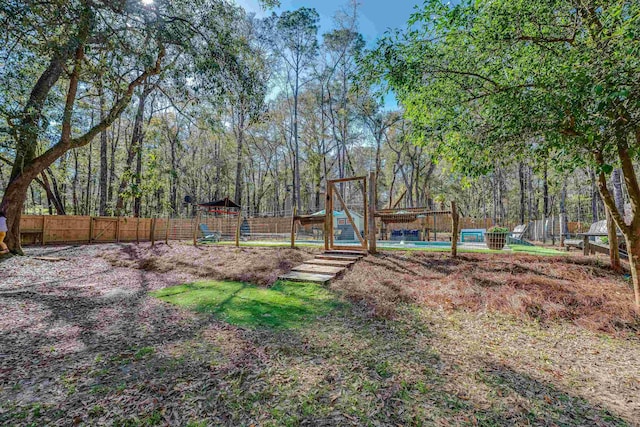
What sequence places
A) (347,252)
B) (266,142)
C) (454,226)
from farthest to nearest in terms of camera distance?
(266,142) → (347,252) → (454,226)

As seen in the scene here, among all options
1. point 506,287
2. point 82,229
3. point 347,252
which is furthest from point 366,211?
point 82,229

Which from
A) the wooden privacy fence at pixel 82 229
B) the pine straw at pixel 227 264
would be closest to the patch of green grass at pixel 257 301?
the pine straw at pixel 227 264

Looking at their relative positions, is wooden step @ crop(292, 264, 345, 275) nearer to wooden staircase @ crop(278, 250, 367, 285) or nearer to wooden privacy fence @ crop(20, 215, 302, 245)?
wooden staircase @ crop(278, 250, 367, 285)

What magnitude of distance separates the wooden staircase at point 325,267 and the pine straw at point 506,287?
0.87 ft

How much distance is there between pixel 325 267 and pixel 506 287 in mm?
3306

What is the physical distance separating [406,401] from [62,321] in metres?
4.11

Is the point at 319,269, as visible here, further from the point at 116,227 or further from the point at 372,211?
the point at 116,227

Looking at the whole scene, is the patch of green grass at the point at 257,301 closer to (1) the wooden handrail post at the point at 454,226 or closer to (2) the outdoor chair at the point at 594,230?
(1) the wooden handrail post at the point at 454,226

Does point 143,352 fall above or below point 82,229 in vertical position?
below

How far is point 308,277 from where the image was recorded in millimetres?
5395

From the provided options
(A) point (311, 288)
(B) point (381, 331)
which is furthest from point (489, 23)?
(A) point (311, 288)

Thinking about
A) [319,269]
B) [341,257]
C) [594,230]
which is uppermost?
[594,230]

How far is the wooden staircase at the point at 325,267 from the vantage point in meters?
5.36

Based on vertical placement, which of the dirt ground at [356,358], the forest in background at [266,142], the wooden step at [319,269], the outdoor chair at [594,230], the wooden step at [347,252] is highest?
the forest in background at [266,142]
